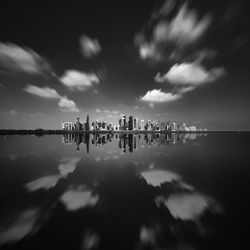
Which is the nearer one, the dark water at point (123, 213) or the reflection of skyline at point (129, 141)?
the dark water at point (123, 213)

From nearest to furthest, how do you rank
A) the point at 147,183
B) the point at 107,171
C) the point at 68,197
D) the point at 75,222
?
the point at 75,222
the point at 68,197
the point at 147,183
the point at 107,171

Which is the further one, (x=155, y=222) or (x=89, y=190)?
(x=89, y=190)

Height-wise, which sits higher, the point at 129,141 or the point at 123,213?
the point at 123,213

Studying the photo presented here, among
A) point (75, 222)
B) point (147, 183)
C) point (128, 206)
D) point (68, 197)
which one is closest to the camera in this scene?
point (75, 222)

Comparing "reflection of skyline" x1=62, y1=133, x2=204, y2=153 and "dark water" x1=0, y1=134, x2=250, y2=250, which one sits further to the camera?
"reflection of skyline" x1=62, y1=133, x2=204, y2=153

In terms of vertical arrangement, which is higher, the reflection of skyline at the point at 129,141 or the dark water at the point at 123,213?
the dark water at the point at 123,213

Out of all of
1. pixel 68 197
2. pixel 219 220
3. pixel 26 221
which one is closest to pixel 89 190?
pixel 68 197

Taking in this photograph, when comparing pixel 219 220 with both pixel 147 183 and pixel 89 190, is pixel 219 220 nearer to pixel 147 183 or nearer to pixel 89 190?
pixel 147 183

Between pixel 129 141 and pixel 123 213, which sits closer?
pixel 123 213

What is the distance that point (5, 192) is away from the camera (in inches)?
404

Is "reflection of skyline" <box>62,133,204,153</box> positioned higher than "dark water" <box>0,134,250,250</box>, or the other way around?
"dark water" <box>0,134,250,250</box>

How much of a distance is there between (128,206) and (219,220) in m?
4.64

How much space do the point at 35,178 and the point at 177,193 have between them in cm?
1304

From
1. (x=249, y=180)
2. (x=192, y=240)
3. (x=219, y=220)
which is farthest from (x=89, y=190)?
(x=249, y=180)
